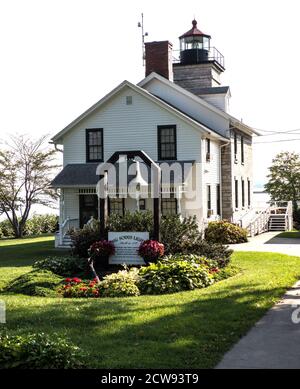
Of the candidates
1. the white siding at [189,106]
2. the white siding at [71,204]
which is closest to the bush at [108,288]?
the white siding at [71,204]

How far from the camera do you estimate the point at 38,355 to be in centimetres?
693

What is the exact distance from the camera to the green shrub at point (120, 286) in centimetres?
1305

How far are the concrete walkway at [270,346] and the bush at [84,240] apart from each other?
28.5ft

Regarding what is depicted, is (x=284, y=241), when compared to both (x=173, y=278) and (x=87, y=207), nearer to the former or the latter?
(x=87, y=207)

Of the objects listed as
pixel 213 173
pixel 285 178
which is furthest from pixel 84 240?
pixel 285 178

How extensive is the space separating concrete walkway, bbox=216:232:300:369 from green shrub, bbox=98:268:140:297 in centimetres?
343

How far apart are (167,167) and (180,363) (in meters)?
20.8

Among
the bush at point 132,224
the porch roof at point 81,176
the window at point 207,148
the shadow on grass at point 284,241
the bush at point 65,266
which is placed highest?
the window at point 207,148

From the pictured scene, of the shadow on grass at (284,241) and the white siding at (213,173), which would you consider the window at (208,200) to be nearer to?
the white siding at (213,173)

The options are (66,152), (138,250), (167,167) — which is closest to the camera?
(138,250)

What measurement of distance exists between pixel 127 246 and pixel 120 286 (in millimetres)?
3970
